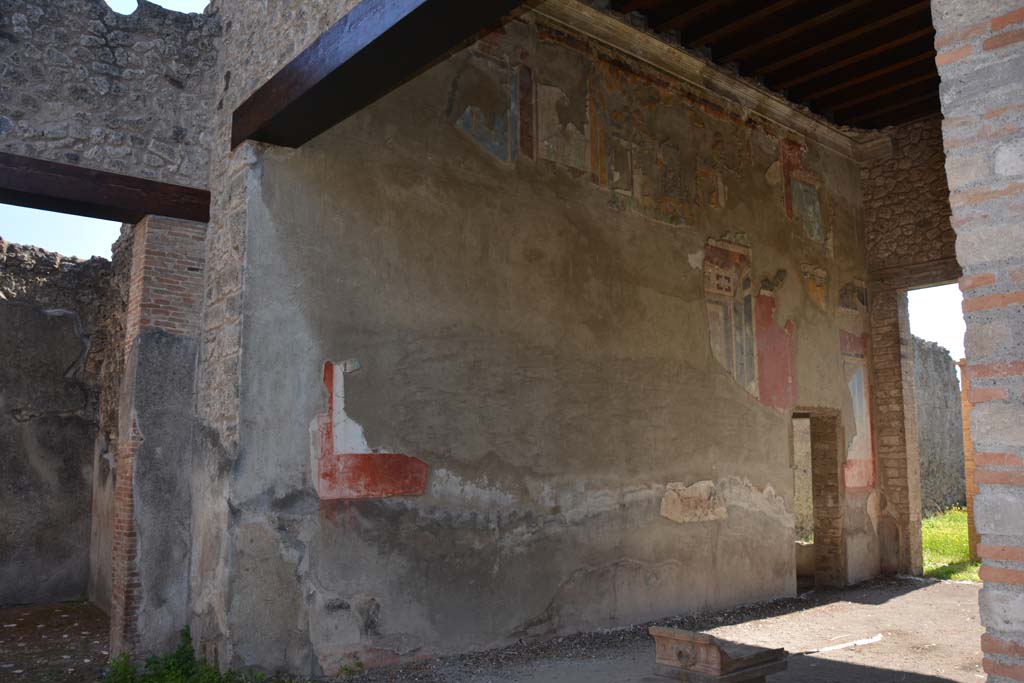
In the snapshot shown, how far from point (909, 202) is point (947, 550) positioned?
424cm

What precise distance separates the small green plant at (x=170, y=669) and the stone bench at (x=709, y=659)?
6.91 ft

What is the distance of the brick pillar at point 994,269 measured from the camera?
1.96 m

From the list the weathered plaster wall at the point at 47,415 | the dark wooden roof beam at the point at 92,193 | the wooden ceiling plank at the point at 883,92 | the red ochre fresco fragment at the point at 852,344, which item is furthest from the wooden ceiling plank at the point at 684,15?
the weathered plaster wall at the point at 47,415

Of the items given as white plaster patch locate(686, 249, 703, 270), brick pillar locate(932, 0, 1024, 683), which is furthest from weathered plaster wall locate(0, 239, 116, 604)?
brick pillar locate(932, 0, 1024, 683)

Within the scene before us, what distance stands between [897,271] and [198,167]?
23.4 ft

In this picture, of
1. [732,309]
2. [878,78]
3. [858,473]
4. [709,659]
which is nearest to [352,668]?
[709,659]

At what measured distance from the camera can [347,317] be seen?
5.00m

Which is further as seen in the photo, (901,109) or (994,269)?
(901,109)

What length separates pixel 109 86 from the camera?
5.14 metres

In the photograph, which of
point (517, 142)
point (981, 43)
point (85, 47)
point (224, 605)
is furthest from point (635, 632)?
point (85, 47)

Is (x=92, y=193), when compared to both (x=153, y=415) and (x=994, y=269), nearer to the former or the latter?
(x=153, y=415)

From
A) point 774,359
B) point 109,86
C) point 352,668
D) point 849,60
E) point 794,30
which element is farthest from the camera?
point 774,359

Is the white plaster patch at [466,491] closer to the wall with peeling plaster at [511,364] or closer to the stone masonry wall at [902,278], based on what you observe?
the wall with peeling plaster at [511,364]

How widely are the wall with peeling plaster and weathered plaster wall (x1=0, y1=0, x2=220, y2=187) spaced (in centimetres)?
66
